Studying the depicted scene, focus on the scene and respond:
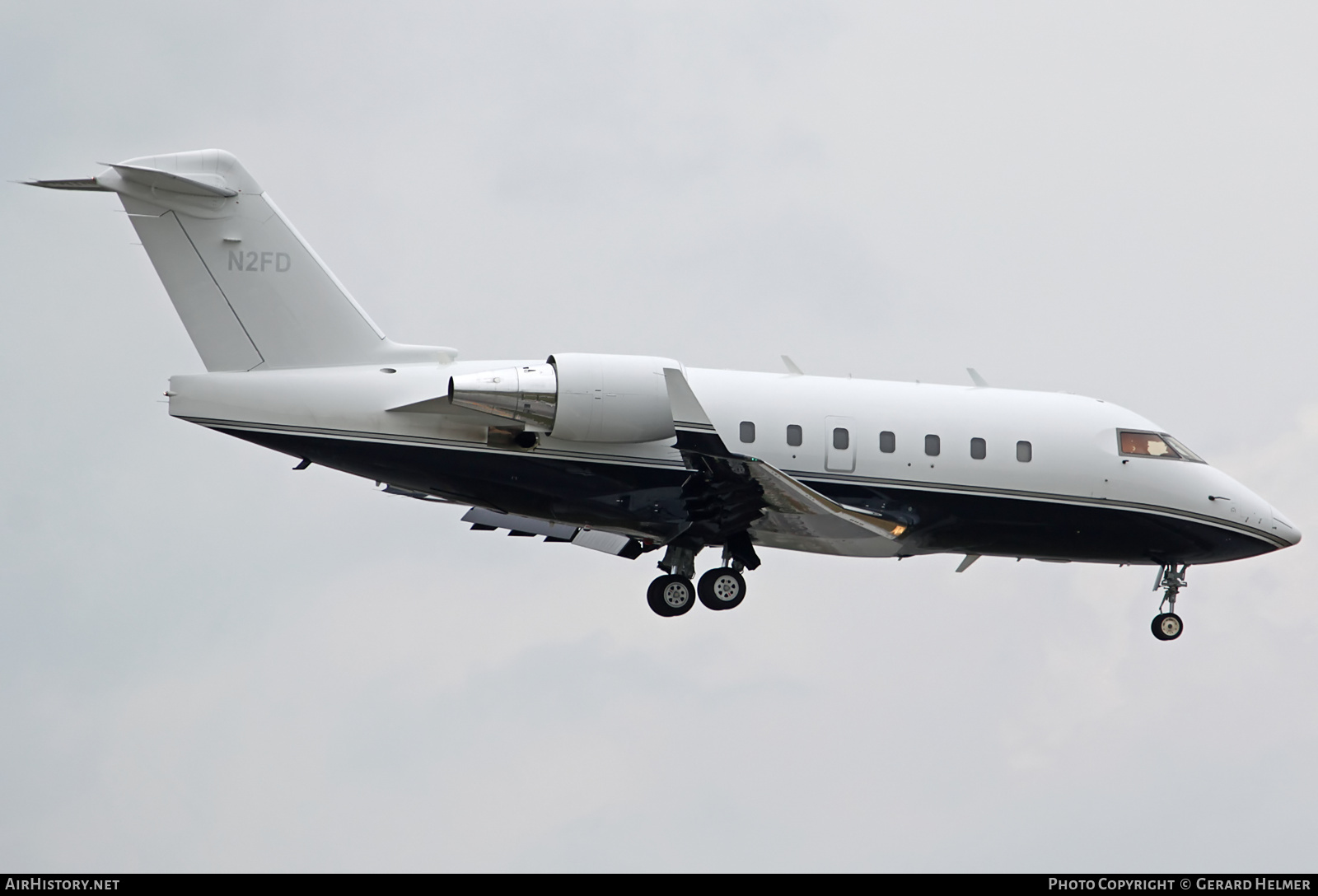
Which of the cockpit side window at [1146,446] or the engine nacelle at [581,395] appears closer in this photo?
the engine nacelle at [581,395]

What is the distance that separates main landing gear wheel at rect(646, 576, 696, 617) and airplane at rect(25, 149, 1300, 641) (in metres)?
0.04

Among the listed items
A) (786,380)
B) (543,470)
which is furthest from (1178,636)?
(543,470)

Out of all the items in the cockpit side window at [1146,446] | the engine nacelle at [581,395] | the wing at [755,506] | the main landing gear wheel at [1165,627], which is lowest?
the main landing gear wheel at [1165,627]

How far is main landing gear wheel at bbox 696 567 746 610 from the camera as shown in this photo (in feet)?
89.8

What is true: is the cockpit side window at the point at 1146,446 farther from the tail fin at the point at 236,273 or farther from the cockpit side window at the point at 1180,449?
the tail fin at the point at 236,273

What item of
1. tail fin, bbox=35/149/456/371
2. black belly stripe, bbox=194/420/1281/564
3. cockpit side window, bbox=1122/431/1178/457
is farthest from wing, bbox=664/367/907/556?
cockpit side window, bbox=1122/431/1178/457

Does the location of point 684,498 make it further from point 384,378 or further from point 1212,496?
point 1212,496

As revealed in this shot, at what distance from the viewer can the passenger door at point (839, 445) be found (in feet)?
88.2

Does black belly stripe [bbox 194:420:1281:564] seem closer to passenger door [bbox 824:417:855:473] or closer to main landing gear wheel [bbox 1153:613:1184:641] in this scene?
passenger door [bbox 824:417:855:473]

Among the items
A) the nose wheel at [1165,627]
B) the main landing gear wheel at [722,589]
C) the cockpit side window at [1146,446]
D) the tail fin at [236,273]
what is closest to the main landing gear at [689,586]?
the main landing gear wheel at [722,589]

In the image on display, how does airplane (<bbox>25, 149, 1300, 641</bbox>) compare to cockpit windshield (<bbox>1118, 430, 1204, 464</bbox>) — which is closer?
airplane (<bbox>25, 149, 1300, 641</bbox>)

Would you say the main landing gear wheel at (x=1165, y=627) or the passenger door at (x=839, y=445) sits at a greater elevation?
the passenger door at (x=839, y=445)

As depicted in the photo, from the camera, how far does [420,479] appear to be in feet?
85.3

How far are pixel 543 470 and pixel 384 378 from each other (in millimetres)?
2713
